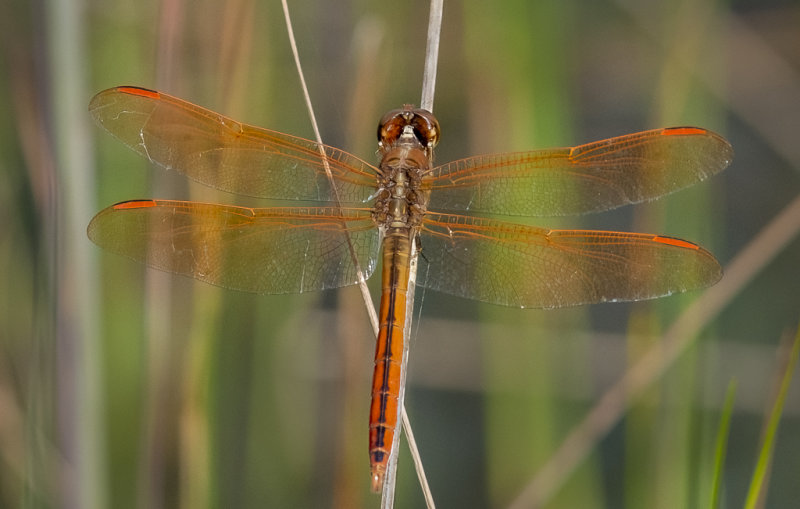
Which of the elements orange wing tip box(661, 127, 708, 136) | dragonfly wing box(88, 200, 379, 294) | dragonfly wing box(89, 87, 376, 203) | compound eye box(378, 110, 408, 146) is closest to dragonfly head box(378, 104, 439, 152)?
compound eye box(378, 110, 408, 146)

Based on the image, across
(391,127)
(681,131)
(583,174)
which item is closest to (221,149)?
(391,127)

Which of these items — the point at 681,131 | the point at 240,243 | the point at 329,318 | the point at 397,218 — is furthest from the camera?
the point at 329,318

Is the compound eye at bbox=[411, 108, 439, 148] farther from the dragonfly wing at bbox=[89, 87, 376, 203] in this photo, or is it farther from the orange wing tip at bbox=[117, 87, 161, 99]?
the orange wing tip at bbox=[117, 87, 161, 99]

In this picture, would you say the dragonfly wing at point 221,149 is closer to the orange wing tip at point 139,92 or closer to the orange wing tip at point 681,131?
the orange wing tip at point 139,92

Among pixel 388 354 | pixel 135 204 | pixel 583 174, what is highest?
pixel 583 174

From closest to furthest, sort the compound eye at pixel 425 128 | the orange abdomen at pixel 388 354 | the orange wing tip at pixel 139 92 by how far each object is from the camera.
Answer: the orange abdomen at pixel 388 354 → the orange wing tip at pixel 139 92 → the compound eye at pixel 425 128

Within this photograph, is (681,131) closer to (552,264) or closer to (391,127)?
(552,264)

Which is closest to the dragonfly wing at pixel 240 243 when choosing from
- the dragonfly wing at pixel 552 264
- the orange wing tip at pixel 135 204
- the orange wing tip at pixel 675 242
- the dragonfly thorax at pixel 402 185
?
the orange wing tip at pixel 135 204

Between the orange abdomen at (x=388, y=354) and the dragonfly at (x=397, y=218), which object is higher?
the dragonfly at (x=397, y=218)
